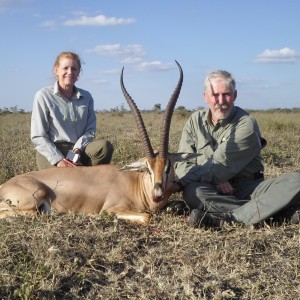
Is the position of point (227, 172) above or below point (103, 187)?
above

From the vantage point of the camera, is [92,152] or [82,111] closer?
[92,152]

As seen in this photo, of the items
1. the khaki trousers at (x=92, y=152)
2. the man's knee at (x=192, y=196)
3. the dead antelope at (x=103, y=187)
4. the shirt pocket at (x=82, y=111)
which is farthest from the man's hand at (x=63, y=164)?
the man's knee at (x=192, y=196)

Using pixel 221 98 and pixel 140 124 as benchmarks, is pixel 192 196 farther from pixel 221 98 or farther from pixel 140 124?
pixel 221 98

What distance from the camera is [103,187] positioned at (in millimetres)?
6262

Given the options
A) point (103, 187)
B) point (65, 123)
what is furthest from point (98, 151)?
point (103, 187)

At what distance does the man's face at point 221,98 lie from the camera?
6.09 m

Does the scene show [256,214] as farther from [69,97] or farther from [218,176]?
[69,97]

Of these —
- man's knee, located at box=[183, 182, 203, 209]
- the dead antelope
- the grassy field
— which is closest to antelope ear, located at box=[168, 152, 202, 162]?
the dead antelope

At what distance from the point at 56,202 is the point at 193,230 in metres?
1.90

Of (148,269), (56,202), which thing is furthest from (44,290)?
(56,202)

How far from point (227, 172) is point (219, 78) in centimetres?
124

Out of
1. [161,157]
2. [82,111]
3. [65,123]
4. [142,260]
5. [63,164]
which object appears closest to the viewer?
[142,260]

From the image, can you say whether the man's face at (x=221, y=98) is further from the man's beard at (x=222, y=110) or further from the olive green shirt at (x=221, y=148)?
the olive green shirt at (x=221, y=148)

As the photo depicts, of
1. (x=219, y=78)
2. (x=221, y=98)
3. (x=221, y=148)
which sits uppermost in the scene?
(x=219, y=78)
